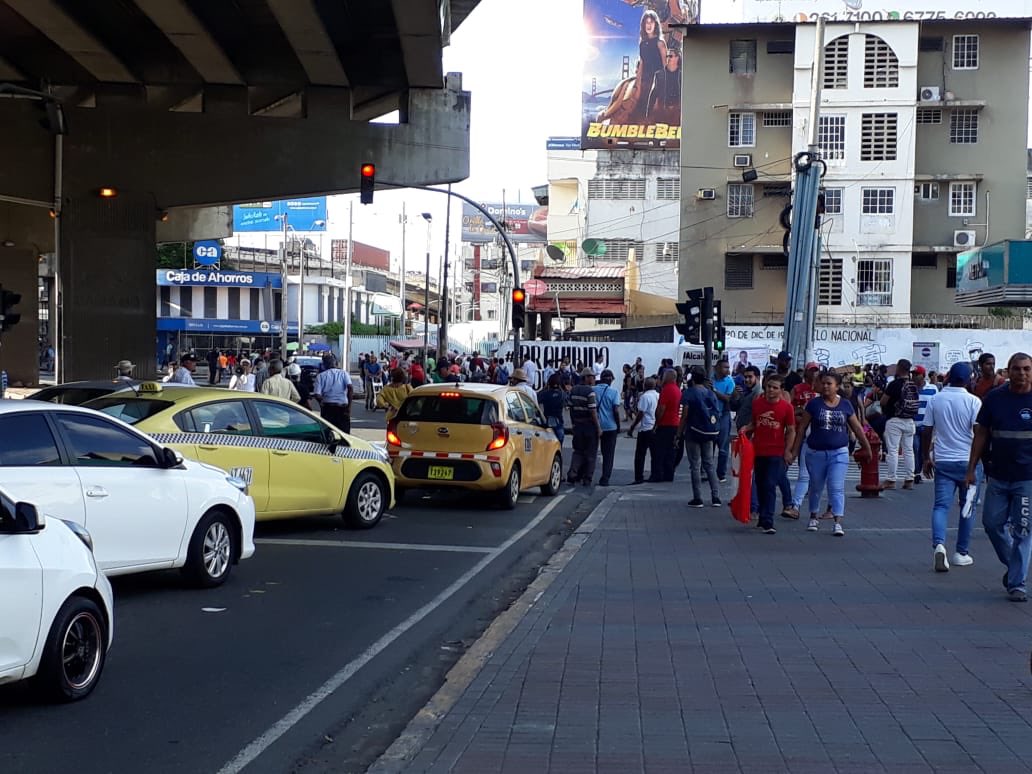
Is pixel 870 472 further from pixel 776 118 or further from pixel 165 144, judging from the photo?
pixel 776 118

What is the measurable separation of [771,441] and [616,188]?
60938mm

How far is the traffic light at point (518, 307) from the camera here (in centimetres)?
2717

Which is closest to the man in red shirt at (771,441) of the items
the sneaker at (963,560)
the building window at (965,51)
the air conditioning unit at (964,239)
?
the sneaker at (963,560)

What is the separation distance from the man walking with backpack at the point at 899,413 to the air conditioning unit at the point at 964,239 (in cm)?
3353

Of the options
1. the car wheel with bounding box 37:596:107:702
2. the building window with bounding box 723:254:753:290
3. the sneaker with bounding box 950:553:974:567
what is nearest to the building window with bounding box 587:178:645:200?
the building window with bounding box 723:254:753:290

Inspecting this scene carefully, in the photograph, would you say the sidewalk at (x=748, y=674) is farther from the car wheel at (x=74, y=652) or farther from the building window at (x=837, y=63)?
the building window at (x=837, y=63)

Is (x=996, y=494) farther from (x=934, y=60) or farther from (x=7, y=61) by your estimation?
(x=934, y=60)

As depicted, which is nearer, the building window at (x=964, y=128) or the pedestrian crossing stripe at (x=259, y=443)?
the pedestrian crossing stripe at (x=259, y=443)

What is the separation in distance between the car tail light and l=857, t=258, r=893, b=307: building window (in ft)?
121

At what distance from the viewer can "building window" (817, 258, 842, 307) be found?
49.6 metres

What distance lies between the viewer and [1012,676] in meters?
6.85

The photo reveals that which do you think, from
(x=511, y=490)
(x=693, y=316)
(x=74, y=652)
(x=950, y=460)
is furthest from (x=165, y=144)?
(x=74, y=652)

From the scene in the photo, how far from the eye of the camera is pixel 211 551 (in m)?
9.70

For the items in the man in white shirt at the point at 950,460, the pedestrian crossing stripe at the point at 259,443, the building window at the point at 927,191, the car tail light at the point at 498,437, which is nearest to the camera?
the man in white shirt at the point at 950,460
